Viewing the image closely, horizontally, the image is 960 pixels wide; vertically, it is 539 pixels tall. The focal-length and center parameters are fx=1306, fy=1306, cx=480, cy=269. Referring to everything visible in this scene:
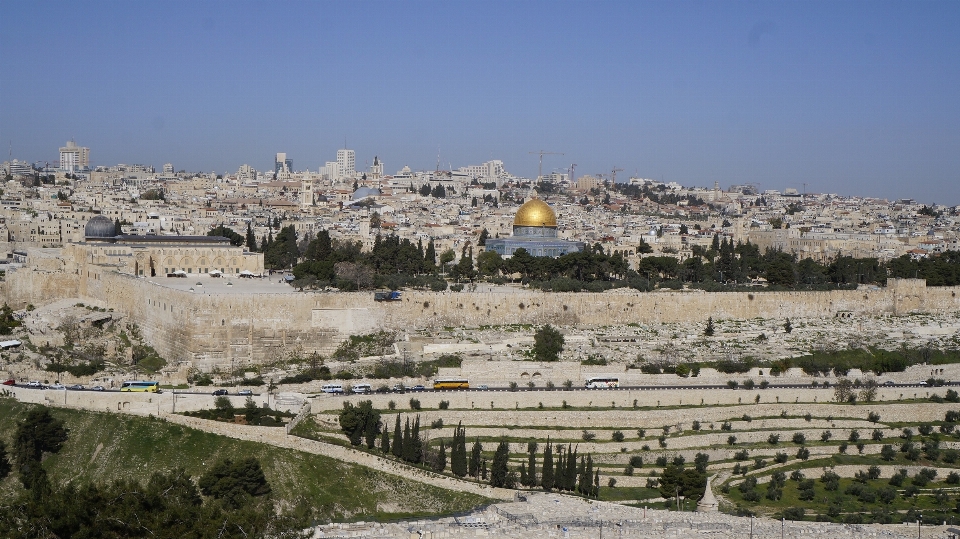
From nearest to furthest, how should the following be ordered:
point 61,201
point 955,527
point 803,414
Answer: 1. point 955,527
2. point 803,414
3. point 61,201

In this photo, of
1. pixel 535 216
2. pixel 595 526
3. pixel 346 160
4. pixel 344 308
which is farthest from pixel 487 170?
pixel 595 526

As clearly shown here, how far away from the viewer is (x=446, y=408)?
3134 cm

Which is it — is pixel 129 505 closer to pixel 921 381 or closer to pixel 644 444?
pixel 644 444

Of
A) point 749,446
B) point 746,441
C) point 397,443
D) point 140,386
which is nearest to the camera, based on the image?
point 397,443

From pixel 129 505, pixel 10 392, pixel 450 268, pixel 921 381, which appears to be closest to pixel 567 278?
pixel 450 268

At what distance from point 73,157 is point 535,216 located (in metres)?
106

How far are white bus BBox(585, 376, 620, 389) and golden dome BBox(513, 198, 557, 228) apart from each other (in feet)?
81.0

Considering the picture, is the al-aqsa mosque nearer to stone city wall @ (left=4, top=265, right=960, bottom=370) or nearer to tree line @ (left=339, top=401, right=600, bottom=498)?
stone city wall @ (left=4, top=265, right=960, bottom=370)

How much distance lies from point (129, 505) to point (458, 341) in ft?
59.0

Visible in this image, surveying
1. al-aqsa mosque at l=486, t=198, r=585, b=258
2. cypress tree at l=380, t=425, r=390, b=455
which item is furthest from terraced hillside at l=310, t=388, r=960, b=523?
al-aqsa mosque at l=486, t=198, r=585, b=258

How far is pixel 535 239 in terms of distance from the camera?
5728cm

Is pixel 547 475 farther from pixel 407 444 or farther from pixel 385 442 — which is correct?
pixel 385 442

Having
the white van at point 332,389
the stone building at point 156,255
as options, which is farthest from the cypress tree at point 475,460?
the stone building at point 156,255

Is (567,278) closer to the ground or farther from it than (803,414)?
farther from it
